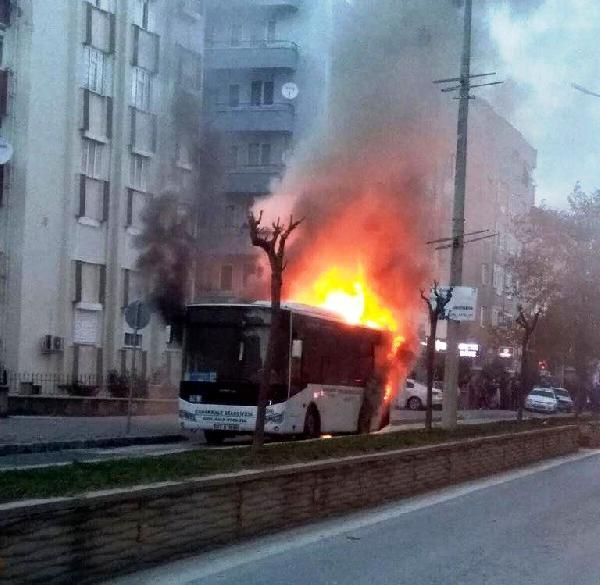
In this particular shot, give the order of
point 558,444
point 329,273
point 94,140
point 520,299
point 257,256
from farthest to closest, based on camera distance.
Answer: point 520,299 < point 94,140 < point 257,256 < point 329,273 < point 558,444

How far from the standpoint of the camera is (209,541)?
895 centimetres

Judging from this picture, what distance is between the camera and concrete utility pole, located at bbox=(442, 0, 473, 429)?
73.2 ft

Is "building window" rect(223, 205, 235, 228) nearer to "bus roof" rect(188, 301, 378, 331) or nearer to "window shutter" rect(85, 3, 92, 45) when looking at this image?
"window shutter" rect(85, 3, 92, 45)

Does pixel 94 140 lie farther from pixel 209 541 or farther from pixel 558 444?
pixel 209 541

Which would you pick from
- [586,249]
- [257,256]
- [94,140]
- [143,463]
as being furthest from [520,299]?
[143,463]

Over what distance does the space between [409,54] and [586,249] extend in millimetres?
13600

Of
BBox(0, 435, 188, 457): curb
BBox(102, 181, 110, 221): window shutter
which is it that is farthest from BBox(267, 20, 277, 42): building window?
BBox(0, 435, 188, 457): curb

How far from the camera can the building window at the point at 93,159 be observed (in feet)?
112

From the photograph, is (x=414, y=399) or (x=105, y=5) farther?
(x=414, y=399)

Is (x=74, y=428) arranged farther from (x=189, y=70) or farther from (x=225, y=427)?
(x=189, y=70)

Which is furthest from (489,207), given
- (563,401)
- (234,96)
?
(234,96)

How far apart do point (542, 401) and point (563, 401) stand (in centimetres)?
448

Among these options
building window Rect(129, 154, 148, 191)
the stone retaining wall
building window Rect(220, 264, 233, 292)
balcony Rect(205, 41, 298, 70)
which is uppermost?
balcony Rect(205, 41, 298, 70)

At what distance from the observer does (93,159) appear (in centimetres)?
3450
